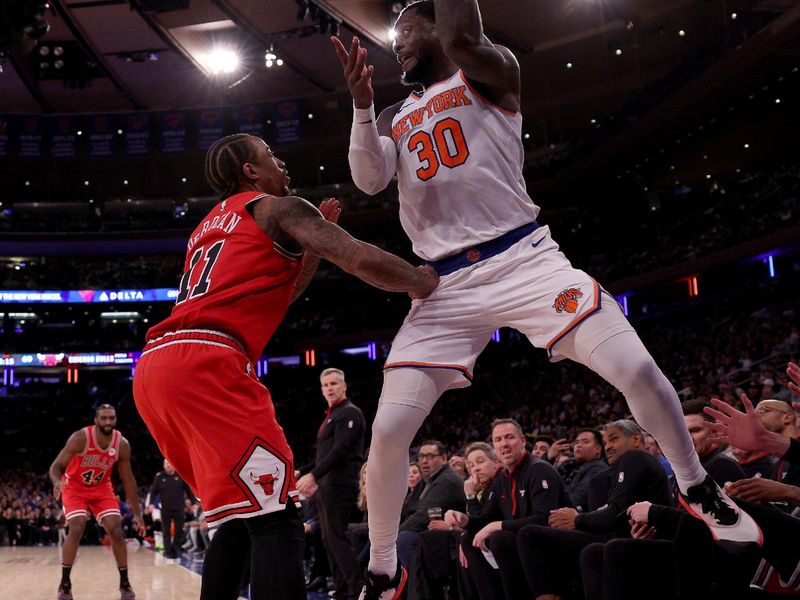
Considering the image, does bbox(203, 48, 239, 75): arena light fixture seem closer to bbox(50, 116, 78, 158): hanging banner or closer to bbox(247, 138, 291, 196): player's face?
bbox(50, 116, 78, 158): hanging banner

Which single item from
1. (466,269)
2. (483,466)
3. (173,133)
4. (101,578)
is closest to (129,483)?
(101,578)

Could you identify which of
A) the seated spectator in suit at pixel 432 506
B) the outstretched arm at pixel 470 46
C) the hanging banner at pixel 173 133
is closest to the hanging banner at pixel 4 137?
the hanging banner at pixel 173 133

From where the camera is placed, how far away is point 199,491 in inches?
113

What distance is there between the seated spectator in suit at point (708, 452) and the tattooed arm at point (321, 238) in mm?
2235

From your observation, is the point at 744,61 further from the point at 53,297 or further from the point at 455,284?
the point at 53,297

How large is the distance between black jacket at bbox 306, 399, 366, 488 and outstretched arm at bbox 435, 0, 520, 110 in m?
4.20

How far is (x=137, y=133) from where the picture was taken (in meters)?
30.8

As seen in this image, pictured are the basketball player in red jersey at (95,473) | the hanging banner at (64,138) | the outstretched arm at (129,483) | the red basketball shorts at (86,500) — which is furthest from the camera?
the hanging banner at (64,138)

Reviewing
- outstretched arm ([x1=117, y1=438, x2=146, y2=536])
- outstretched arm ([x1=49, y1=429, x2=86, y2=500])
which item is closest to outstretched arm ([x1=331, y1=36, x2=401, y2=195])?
outstretched arm ([x1=117, y1=438, x2=146, y2=536])

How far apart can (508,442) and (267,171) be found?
10.1 ft

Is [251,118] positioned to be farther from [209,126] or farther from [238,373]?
[238,373]

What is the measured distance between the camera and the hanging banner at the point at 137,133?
30641mm

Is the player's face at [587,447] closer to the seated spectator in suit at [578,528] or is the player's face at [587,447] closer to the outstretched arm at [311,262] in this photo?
the seated spectator in suit at [578,528]

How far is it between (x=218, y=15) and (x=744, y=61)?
44.6 feet
